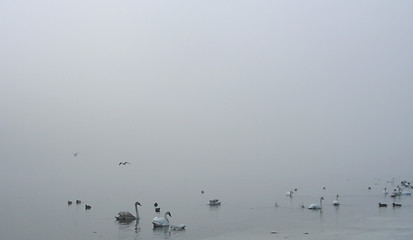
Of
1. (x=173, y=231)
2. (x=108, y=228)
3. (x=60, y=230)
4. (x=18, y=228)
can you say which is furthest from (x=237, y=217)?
(x=18, y=228)

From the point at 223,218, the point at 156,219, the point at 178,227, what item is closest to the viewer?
the point at 178,227

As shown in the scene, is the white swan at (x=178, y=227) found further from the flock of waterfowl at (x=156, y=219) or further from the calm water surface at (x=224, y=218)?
the calm water surface at (x=224, y=218)

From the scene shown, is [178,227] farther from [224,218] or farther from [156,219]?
[224,218]

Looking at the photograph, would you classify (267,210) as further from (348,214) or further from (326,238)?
(326,238)

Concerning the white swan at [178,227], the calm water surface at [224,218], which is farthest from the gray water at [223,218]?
the white swan at [178,227]

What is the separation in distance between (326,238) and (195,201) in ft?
87.7

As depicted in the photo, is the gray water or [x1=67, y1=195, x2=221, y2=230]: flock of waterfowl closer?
the gray water

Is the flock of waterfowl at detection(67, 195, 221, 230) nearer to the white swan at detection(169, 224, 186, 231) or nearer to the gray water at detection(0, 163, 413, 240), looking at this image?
the white swan at detection(169, 224, 186, 231)

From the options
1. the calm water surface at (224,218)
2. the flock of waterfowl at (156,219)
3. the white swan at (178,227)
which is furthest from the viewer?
the flock of waterfowl at (156,219)

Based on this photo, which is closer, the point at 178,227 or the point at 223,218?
the point at 178,227

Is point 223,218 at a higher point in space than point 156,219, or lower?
lower

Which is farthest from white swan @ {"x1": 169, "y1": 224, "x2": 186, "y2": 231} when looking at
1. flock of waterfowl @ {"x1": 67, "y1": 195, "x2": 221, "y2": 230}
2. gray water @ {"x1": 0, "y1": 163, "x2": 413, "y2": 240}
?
gray water @ {"x1": 0, "y1": 163, "x2": 413, "y2": 240}

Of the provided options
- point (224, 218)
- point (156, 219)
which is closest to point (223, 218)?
point (224, 218)

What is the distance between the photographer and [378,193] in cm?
5756
